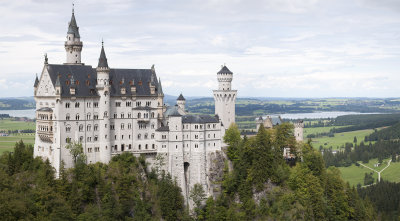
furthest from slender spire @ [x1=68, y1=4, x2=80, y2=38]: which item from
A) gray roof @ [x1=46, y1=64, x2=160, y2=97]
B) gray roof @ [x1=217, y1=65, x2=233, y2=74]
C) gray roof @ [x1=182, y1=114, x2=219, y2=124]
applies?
gray roof @ [x1=217, y1=65, x2=233, y2=74]

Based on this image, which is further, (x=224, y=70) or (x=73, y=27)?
(x=224, y=70)

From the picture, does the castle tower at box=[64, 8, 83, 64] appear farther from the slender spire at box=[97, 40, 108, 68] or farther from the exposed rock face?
the exposed rock face

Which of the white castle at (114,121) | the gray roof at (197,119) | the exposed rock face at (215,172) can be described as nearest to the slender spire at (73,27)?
the white castle at (114,121)

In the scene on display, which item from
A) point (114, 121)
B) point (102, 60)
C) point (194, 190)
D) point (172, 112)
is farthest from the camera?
point (172, 112)

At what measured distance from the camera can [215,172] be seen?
10625cm

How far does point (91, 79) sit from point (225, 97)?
33650 mm

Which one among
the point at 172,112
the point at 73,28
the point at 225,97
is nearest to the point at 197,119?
the point at 172,112

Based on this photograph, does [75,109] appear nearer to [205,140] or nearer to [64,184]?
[64,184]

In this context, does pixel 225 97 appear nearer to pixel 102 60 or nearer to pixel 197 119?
pixel 197 119

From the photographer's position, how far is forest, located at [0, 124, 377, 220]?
9062cm

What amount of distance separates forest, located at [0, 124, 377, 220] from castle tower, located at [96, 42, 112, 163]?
2689mm

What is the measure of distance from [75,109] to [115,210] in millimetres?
21867

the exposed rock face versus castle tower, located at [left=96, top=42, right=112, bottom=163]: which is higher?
castle tower, located at [left=96, top=42, right=112, bottom=163]

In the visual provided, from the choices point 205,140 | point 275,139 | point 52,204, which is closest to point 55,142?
point 52,204
